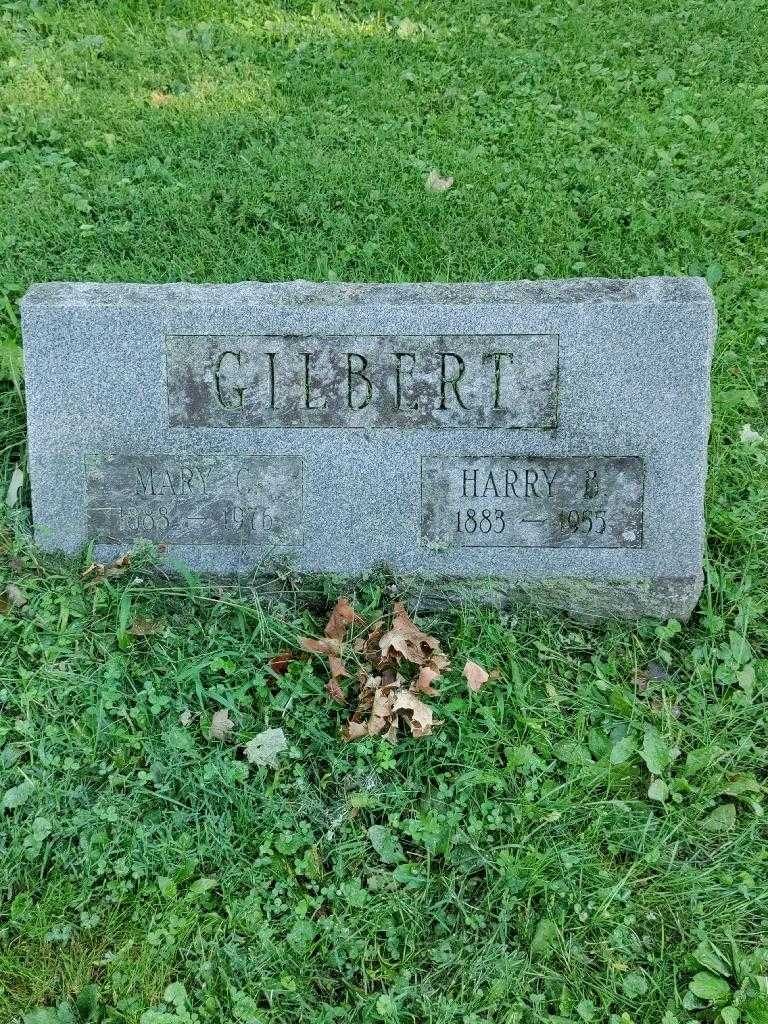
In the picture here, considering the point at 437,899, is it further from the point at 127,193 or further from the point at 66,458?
the point at 127,193

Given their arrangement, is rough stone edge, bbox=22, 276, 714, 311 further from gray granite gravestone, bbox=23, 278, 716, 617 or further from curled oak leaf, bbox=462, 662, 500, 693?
curled oak leaf, bbox=462, 662, 500, 693

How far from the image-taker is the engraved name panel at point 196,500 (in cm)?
328

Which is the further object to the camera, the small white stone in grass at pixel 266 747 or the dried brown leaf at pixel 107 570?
the dried brown leaf at pixel 107 570

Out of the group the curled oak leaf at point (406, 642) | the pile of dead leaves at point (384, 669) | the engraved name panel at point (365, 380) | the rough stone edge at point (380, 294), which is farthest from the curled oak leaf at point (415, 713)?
the rough stone edge at point (380, 294)

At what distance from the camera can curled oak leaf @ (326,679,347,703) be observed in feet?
9.59

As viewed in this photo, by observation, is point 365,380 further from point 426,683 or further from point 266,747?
point 266,747

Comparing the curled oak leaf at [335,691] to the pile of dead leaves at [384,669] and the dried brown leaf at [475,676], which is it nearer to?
the pile of dead leaves at [384,669]

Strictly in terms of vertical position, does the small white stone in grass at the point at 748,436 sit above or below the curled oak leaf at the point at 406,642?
above

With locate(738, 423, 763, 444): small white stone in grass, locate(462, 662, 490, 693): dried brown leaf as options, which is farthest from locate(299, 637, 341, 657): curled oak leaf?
locate(738, 423, 763, 444): small white stone in grass

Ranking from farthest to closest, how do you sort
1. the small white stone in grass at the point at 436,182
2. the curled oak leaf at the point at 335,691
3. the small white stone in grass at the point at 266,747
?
1. the small white stone in grass at the point at 436,182
2. the curled oak leaf at the point at 335,691
3. the small white stone in grass at the point at 266,747

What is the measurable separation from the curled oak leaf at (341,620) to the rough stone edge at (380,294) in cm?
97

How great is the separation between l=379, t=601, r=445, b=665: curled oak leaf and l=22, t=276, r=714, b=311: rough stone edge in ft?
3.29

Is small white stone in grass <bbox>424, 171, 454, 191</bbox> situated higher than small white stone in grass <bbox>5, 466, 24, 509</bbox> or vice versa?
small white stone in grass <bbox>424, 171, 454, 191</bbox>

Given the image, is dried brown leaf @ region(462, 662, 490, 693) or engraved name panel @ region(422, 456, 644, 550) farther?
engraved name panel @ region(422, 456, 644, 550)
